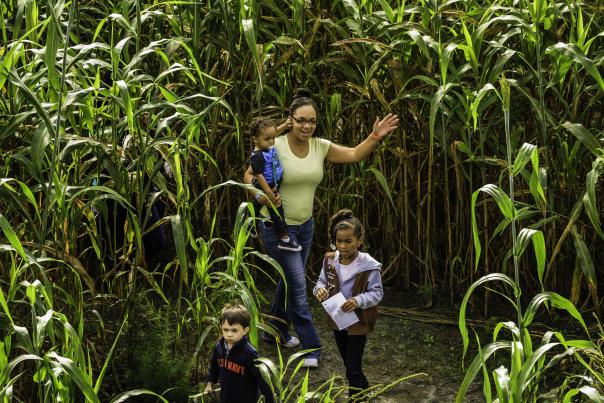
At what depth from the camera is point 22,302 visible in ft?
14.9

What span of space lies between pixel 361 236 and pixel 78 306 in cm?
117

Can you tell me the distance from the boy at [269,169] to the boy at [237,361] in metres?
1.03

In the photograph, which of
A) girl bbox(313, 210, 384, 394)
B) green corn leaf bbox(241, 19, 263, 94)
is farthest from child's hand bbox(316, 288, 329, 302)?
green corn leaf bbox(241, 19, 263, 94)

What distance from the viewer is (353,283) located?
200 inches

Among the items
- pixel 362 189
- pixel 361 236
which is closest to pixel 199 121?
pixel 361 236

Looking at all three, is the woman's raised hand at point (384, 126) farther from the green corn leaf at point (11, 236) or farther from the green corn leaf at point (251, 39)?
the green corn leaf at point (11, 236)

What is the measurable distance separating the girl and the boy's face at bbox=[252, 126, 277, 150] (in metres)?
0.52

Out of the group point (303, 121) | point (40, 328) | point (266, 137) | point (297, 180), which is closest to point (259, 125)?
point (266, 137)

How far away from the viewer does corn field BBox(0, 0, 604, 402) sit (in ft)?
16.1

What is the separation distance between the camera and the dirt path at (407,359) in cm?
543

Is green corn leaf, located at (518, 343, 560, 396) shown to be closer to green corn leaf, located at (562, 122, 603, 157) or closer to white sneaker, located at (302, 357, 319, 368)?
green corn leaf, located at (562, 122, 603, 157)

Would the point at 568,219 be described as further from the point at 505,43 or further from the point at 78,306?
the point at 78,306

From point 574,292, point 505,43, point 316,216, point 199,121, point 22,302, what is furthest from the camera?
point 316,216

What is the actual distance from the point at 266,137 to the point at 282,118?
79cm
